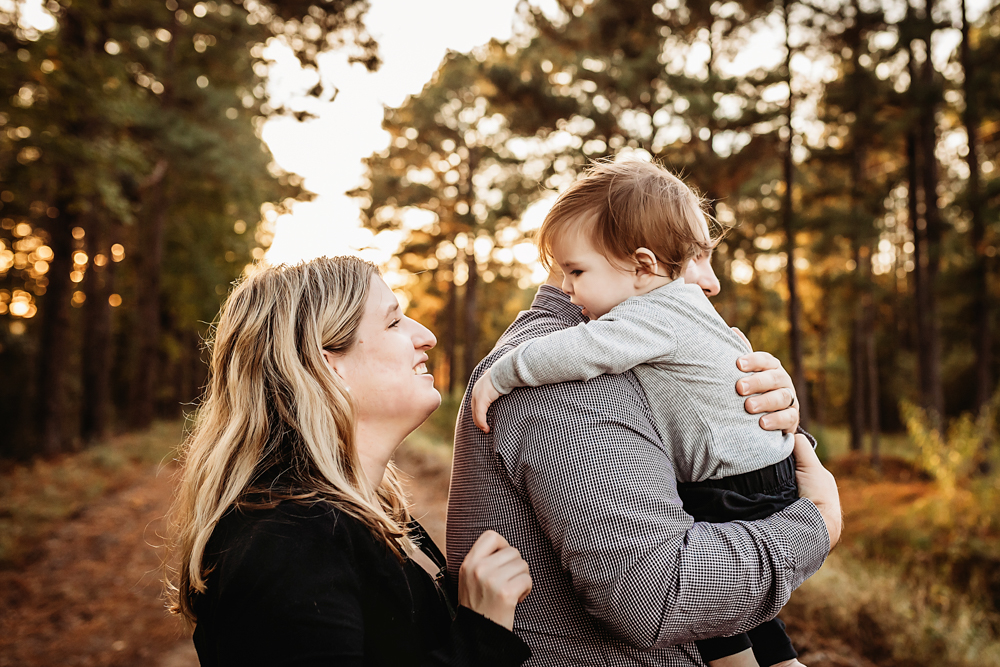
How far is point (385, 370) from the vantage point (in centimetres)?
190

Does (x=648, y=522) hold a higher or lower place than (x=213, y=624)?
higher

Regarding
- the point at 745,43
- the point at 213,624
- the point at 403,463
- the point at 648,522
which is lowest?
the point at 403,463

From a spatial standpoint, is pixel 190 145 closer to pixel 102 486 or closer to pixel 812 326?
pixel 102 486

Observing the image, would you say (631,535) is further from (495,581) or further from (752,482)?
(752,482)

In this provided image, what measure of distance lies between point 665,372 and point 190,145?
1473 centimetres

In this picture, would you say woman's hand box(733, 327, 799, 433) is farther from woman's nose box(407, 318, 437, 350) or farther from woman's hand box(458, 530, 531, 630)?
woman's nose box(407, 318, 437, 350)

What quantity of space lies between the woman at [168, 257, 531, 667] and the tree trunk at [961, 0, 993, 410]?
14617 millimetres

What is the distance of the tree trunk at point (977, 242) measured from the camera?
12.9 m

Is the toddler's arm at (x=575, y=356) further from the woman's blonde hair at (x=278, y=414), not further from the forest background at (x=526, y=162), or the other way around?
the forest background at (x=526, y=162)

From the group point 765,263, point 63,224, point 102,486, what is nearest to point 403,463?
point 102,486

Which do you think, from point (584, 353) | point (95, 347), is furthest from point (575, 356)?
point (95, 347)

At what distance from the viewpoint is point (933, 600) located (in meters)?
6.11

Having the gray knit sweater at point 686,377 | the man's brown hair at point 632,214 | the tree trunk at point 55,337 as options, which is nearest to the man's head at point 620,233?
the man's brown hair at point 632,214

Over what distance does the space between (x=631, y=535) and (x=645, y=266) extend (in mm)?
884
